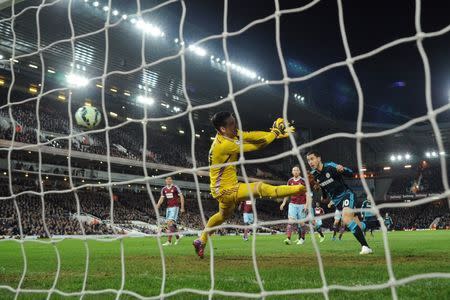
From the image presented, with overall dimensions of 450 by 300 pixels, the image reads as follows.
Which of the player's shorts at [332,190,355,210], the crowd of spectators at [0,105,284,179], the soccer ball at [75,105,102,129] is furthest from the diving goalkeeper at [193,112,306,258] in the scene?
the crowd of spectators at [0,105,284,179]

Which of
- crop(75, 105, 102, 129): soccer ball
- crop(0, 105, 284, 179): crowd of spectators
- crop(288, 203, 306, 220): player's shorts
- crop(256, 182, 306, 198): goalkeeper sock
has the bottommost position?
crop(256, 182, 306, 198): goalkeeper sock

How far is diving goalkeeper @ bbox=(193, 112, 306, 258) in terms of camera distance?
5.29m

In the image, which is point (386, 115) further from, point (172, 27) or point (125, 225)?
point (125, 225)

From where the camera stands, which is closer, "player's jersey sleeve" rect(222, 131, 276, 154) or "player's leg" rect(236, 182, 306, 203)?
"player's jersey sleeve" rect(222, 131, 276, 154)

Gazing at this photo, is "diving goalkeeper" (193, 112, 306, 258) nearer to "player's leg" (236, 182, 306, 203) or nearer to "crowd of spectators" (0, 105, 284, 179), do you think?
"player's leg" (236, 182, 306, 203)

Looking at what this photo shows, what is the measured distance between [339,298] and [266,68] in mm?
41666

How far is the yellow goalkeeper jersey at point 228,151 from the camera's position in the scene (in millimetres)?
5270

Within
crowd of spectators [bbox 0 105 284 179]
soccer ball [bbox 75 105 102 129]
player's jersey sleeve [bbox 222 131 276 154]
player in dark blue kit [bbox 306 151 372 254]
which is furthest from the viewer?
crowd of spectators [bbox 0 105 284 179]

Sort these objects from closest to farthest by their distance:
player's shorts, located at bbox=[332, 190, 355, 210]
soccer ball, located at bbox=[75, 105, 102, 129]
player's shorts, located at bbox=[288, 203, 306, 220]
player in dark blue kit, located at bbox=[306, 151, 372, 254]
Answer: player in dark blue kit, located at bbox=[306, 151, 372, 254]
player's shorts, located at bbox=[332, 190, 355, 210]
soccer ball, located at bbox=[75, 105, 102, 129]
player's shorts, located at bbox=[288, 203, 306, 220]

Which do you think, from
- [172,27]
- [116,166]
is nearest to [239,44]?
[172,27]

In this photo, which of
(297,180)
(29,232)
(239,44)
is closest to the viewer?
(297,180)

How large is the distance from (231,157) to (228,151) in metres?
0.19

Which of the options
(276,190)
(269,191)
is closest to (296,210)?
(276,190)

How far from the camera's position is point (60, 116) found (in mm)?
33531
